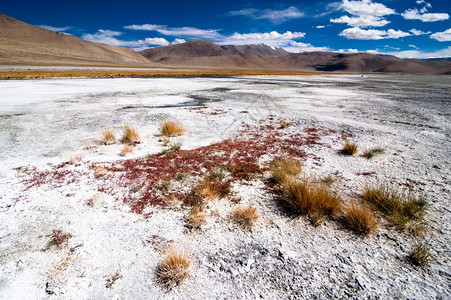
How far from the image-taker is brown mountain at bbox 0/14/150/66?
301ft

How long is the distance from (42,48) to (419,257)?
15371cm


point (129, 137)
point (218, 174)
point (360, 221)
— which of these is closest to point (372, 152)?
point (360, 221)

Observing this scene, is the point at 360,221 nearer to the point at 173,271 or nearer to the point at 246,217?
the point at 246,217

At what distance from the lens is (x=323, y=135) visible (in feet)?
24.2

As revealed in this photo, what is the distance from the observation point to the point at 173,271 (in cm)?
246

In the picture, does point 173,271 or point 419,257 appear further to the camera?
point 419,257

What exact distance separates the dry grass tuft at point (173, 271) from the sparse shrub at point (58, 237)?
1450 mm

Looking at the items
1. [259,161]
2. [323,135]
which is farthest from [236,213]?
[323,135]

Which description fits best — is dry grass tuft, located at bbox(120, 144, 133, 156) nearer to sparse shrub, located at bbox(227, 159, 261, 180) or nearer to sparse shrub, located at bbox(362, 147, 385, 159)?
sparse shrub, located at bbox(227, 159, 261, 180)

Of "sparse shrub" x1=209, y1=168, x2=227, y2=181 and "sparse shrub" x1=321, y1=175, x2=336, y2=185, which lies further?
"sparse shrub" x1=209, y1=168, x2=227, y2=181

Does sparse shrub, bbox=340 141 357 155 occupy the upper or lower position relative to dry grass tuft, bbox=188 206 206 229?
upper

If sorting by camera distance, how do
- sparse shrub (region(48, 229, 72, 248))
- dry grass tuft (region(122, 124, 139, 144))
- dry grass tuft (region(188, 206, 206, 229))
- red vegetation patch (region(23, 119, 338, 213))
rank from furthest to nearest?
dry grass tuft (region(122, 124, 139, 144)) → red vegetation patch (region(23, 119, 338, 213)) → dry grass tuft (region(188, 206, 206, 229)) → sparse shrub (region(48, 229, 72, 248))

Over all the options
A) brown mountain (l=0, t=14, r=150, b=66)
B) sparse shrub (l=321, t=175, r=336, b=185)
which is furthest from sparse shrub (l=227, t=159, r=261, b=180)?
brown mountain (l=0, t=14, r=150, b=66)

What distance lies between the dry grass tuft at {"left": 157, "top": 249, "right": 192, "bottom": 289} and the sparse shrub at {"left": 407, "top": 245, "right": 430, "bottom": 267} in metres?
2.65
